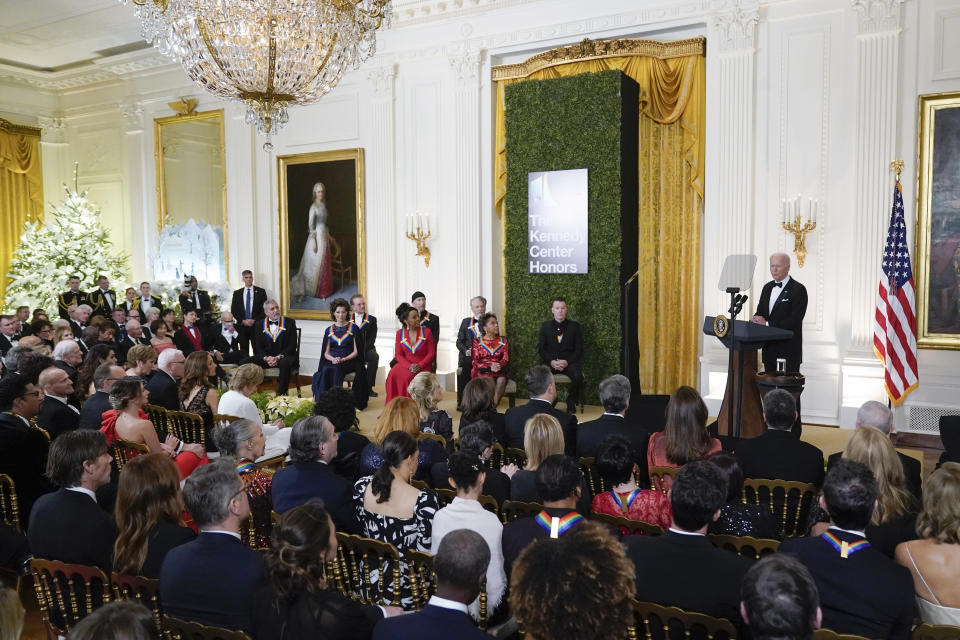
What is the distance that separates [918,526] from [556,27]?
813 cm

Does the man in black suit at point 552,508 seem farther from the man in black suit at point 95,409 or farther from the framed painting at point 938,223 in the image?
the framed painting at point 938,223

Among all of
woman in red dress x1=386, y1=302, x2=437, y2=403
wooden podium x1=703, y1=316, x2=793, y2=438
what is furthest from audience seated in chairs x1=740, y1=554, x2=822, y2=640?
woman in red dress x1=386, y1=302, x2=437, y2=403

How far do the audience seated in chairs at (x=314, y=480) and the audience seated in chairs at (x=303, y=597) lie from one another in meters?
1.14

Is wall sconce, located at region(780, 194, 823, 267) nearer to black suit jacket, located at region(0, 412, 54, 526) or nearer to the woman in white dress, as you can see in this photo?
the woman in white dress

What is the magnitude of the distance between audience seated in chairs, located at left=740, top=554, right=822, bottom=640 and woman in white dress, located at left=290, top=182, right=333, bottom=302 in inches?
404

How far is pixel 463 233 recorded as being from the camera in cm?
1032

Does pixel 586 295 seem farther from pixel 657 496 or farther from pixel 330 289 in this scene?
pixel 657 496

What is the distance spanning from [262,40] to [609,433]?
416 centimetres

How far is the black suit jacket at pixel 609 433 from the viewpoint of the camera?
14.3ft

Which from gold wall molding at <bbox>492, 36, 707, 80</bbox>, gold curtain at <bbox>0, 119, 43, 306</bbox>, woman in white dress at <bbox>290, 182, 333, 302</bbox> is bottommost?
woman in white dress at <bbox>290, 182, 333, 302</bbox>

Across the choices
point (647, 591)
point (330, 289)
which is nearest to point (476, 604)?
point (647, 591)

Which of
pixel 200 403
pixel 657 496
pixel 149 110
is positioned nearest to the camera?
pixel 657 496

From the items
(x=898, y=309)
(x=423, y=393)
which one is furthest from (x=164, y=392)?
(x=898, y=309)

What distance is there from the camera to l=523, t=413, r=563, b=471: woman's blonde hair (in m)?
3.76
